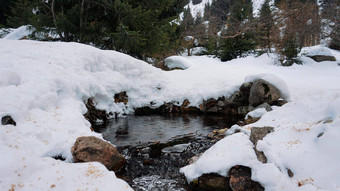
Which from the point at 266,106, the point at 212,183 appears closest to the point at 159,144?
the point at 212,183

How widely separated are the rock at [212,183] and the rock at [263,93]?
5291 millimetres

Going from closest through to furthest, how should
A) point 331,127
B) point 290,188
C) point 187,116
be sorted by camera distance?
point 290,188, point 331,127, point 187,116

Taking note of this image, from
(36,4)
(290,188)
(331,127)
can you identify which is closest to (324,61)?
(331,127)

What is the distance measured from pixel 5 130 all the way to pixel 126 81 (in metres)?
→ 5.95

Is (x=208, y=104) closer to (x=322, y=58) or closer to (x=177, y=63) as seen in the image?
(x=177, y=63)

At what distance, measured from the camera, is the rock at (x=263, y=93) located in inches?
304

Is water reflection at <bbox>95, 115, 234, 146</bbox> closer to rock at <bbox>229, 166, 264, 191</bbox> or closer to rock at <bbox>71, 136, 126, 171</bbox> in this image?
rock at <bbox>71, 136, 126, 171</bbox>

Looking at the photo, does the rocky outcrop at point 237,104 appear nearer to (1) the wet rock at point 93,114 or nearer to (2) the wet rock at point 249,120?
(2) the wet rock at point 249,120

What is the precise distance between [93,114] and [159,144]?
333 cm

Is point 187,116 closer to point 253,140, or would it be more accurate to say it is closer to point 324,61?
point 253,140

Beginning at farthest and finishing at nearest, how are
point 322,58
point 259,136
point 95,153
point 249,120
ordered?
point 322,58 < point 249,120 < point 259,136 < point 95,153

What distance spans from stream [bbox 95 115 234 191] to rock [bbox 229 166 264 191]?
2.59 ft

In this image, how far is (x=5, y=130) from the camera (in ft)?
10.8

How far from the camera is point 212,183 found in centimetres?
332
